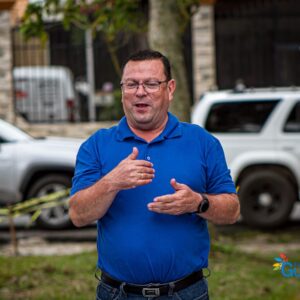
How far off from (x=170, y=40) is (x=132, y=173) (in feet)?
18.3

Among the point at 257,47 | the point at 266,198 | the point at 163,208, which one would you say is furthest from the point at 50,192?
the point at 257,47

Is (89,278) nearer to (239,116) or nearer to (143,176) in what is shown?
(143,176)

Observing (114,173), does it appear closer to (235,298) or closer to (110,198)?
(110,198)

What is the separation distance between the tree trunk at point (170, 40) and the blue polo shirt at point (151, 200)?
5.08 metres

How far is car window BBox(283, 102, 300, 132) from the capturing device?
10914 mm

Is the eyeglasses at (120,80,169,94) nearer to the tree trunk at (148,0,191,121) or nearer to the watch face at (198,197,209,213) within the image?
the watch face at (198,197,209,213)

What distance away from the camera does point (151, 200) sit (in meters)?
3.28

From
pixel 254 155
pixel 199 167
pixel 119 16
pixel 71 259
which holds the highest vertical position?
pixel 119 16

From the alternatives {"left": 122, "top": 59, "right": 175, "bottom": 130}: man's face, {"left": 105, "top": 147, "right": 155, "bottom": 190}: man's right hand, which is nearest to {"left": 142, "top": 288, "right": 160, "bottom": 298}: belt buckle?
{"left": 105, "top": 147, "right": 155, "bottom": 190}: man's right hand

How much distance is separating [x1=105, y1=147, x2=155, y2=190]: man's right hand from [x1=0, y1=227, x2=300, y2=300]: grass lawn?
320 cm

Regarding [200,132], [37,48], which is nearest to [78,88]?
[37,48]

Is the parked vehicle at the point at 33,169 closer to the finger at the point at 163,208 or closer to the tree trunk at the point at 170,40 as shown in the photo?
the tree trunk at the point at 170,40

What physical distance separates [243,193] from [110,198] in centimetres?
767

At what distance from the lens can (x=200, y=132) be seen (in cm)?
348
